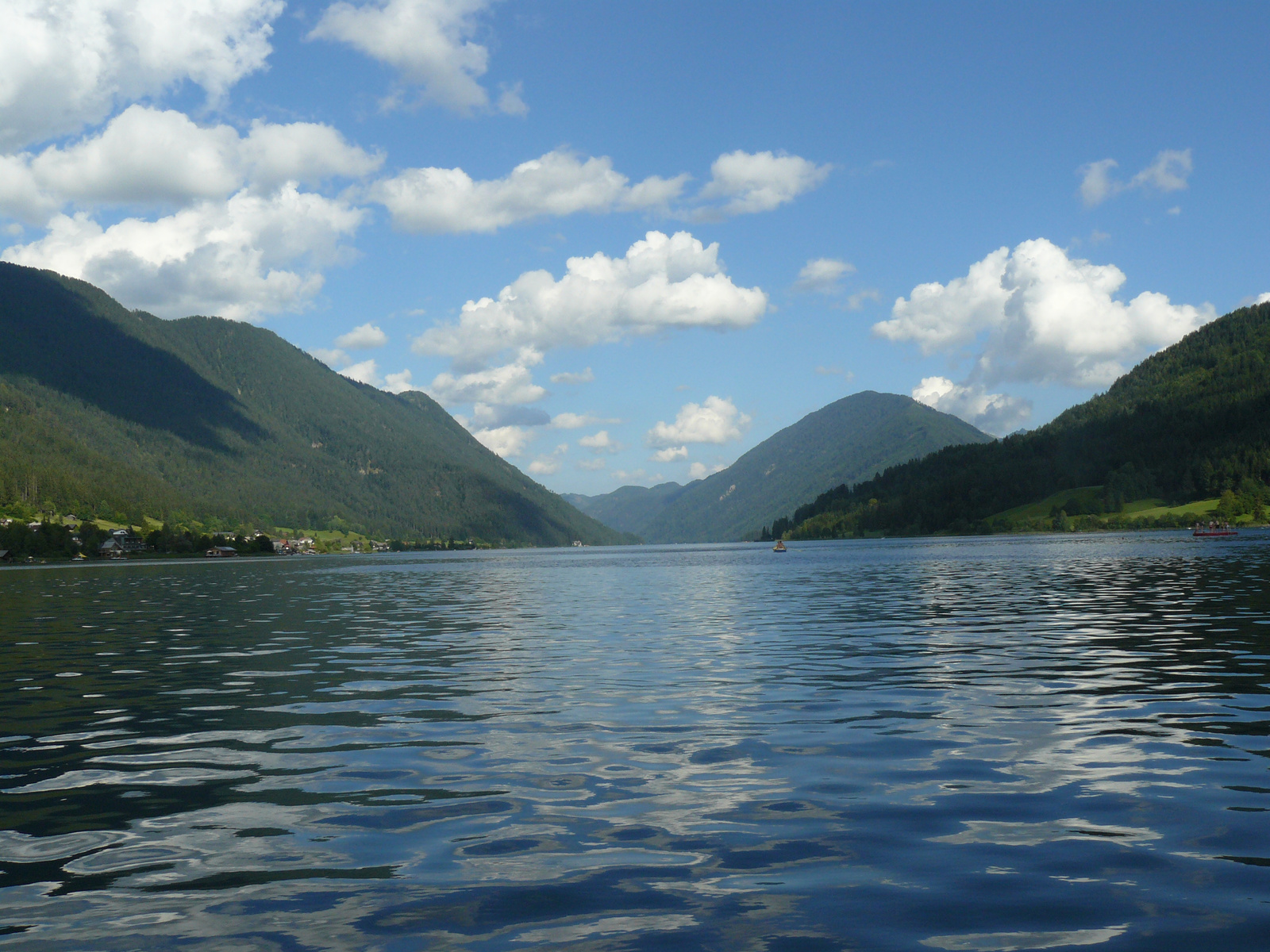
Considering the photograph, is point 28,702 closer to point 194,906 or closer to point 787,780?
point 194,906

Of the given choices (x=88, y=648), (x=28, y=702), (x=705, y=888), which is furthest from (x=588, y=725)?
(x=88, y=648)

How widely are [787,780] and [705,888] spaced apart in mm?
5678

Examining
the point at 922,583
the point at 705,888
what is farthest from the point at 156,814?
the point at 922,583

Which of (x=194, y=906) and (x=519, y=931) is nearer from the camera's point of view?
(x=519, y=931)

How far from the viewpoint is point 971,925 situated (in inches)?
399

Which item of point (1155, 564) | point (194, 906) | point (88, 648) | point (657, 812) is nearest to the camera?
point (194, 906)

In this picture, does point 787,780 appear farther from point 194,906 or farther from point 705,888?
point 194,906

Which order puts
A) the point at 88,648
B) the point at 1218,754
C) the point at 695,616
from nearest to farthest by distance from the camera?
1. the point at 1218,754
2. the point at 88,648
3. the point at 695,616

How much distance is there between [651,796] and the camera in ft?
52.1

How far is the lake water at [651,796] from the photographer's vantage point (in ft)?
34.3

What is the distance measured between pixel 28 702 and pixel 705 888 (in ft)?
79.2

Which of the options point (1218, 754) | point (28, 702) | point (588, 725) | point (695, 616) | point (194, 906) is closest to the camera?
point (194, 906)

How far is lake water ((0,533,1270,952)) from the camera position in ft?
34.3

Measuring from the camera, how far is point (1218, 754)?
58.6 ft
